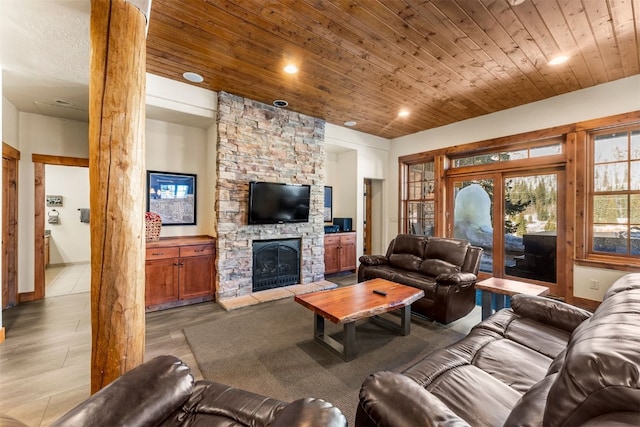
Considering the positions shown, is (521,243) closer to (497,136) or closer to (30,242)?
(497,136)

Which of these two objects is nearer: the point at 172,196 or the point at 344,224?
the point at 172,196

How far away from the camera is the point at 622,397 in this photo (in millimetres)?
653

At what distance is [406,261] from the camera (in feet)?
12.8

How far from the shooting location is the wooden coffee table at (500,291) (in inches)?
107

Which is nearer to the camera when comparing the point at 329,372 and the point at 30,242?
the point at 329,372

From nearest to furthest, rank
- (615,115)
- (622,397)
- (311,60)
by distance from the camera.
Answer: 1. (622,397)
2. (311,60)
3. (615,115)

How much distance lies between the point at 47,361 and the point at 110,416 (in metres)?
2.09

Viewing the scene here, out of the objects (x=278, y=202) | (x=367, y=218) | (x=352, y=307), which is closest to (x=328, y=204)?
(x=367, y=218)

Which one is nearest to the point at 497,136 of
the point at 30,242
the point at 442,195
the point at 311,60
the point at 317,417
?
the point at 442,195

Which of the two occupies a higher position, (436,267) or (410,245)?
(410,245)

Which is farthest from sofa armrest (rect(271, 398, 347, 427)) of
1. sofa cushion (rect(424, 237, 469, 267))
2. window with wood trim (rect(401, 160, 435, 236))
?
window with wood trim (rect(401, 160, 435, 236))

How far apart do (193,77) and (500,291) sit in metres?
4.27

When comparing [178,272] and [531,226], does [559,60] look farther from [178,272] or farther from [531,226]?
[178,272]

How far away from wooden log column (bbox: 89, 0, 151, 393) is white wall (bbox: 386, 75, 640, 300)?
505cm
